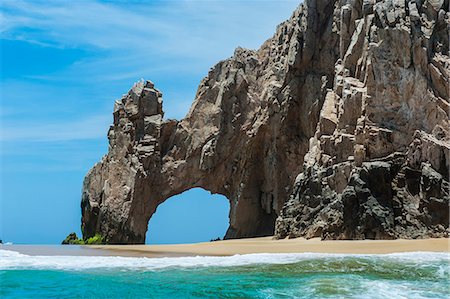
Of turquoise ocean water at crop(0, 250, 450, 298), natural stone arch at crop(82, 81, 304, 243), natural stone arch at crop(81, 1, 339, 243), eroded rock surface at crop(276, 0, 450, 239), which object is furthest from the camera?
natural stone arch at crop(82, 81, 304, 243)

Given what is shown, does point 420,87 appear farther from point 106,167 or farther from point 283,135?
point 106,167

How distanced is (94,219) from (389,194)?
822 inches

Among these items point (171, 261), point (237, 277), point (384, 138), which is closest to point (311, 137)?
point (384, 138)

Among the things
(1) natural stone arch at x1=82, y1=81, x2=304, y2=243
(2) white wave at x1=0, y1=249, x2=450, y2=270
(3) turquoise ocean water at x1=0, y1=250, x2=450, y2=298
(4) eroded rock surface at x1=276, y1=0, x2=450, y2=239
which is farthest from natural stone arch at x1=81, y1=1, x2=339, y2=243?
(3) turquoise ocean water at x1=0, y1=250, x2=450, y2=298

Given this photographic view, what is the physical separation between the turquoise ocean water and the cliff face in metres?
7.56

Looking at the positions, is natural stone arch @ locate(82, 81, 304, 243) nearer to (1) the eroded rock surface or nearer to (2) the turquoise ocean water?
(1) the eroded rock surface

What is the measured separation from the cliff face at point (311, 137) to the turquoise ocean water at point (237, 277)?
7557mm

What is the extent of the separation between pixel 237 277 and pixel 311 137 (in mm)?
21902

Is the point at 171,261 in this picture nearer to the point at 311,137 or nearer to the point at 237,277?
the point at 237,277

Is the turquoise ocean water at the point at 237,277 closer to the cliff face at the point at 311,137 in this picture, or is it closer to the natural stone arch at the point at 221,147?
the cliff face at the point at 311,137

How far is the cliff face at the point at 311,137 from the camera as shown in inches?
905

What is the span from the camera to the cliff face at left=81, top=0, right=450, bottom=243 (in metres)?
23.0

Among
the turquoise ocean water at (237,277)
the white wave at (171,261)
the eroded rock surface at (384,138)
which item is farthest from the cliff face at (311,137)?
the turquoise ocean water at (237,277)

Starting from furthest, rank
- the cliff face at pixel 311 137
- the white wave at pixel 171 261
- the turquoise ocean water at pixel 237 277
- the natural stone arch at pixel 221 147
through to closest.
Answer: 1. the natural stone arch at pixel 221 147
2. the cliff face at pixel 311 137
3. the white wave at pixel 171 261
4. the turquoise ocean water at pixel 237 277
